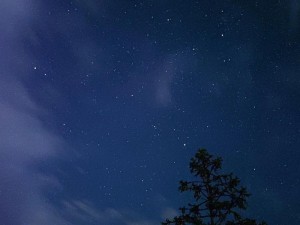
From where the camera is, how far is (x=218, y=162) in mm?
12852

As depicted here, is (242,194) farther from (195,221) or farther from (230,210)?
(195,221)

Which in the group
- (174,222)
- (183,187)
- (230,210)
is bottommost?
(174,222)

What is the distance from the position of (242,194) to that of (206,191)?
58.2 inches

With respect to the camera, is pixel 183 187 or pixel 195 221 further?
pixel 183 187

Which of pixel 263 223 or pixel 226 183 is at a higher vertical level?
pixel 226 183

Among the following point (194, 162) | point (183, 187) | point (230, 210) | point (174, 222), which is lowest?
point (174, 222)

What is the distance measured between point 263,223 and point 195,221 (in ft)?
8.91

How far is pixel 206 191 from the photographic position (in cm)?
1238

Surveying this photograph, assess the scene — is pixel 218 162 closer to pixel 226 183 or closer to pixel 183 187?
pixel 226 183

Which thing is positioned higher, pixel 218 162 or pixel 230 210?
pixel 218 162

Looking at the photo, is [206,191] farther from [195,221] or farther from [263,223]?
[263,223]

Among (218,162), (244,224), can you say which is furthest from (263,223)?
(218,162)

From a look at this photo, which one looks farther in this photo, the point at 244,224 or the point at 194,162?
the point at 194,162

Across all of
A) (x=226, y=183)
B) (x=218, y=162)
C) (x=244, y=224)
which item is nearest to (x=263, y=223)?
(x=244, y=224)
